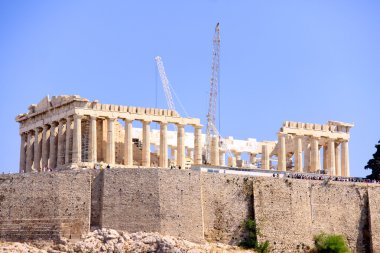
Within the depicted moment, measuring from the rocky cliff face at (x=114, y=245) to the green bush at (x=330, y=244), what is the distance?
10.4m

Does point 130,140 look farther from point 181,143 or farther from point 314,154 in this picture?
point 314,154

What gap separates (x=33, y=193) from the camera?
9494 centimetres

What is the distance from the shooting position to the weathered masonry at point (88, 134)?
10938cm

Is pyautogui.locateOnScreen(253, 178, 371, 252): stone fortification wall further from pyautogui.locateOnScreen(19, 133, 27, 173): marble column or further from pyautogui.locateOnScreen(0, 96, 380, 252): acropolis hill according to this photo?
pyautogui.locateOnScreen(19, 133, 27, 173): marble column

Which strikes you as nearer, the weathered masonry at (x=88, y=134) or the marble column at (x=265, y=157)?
the weathered masonry at (x=88, y=134)

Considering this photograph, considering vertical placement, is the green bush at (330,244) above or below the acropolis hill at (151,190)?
below

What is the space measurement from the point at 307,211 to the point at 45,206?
21.0 m

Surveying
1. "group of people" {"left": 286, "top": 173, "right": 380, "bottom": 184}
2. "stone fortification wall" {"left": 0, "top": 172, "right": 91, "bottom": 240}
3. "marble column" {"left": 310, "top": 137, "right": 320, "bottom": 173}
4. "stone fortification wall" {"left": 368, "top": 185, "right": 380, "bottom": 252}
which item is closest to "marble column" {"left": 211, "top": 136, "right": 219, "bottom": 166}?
"marble column" {"left": 310, "top": 137, "right": 320, "bottom": 173}

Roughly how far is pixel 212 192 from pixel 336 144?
92.8ft

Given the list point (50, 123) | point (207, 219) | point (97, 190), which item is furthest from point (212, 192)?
point (50, 123)

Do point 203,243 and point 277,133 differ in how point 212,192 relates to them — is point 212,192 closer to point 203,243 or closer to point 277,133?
point 203,243

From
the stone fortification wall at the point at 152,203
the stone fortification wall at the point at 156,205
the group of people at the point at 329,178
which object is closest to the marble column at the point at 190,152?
the group of people at the point at 329,178

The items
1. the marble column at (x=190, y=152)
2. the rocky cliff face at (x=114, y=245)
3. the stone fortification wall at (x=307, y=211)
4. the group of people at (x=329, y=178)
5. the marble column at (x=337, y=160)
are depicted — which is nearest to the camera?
the rocky cliff face at (x=114, y=245)

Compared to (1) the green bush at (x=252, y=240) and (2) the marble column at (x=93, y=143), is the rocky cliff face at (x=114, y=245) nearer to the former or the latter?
(1) the green bush at (x=252, y=240)
